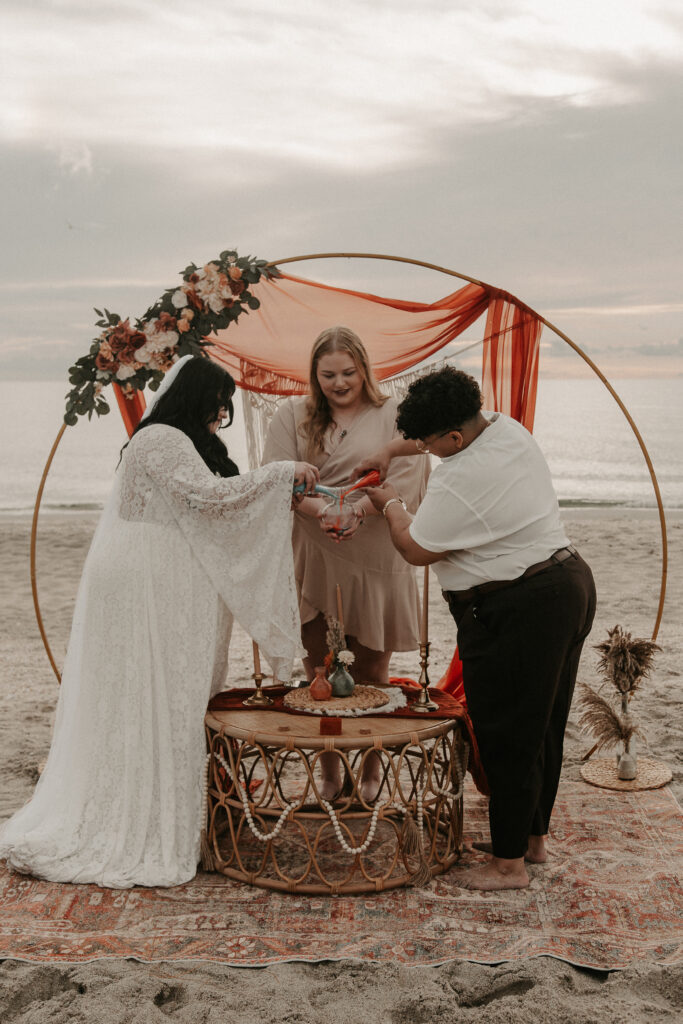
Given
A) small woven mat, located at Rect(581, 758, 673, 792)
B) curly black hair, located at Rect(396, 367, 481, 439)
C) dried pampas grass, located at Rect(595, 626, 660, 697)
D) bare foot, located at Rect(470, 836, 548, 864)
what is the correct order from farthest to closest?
dried pampas grass, located at Rect(595, 626, 660, 697), small woven mat, located at Rect(581, 758, 673, 792), bare foot, located at Rect(470, 836, 548, 864), curly black hair, located at Rect(396, 367, 481, 439)

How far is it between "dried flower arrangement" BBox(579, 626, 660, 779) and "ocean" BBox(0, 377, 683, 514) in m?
8.25

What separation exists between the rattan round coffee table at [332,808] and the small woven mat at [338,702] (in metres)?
0.04

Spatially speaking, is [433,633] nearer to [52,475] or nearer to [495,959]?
[495,959]

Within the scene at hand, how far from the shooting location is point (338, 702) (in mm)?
3229

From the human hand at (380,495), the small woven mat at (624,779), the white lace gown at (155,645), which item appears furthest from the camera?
the small woven mat at (624,779)

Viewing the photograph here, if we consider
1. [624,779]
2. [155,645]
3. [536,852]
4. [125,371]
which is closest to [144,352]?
[125,371]

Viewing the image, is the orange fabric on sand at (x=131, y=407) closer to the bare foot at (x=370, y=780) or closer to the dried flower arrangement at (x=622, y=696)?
the bare foot at (x=370, y=780)

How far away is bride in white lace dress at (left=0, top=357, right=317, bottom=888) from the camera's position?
3150 mm

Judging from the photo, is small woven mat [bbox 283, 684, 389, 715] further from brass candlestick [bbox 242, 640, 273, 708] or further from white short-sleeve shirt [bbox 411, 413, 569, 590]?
white short-sleeve shirt [bbox 411, 413, 569, 590]

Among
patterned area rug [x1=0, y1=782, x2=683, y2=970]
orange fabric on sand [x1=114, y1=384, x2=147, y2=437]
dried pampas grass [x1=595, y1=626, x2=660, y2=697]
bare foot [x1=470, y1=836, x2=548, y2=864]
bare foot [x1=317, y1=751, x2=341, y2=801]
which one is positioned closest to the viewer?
patterned area rug [x1=0, y1=782, x2=683, y2=970]

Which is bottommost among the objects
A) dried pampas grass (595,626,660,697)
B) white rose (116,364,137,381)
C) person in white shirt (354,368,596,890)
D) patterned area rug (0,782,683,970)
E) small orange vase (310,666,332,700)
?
patterned area rug (0,782,683,970)

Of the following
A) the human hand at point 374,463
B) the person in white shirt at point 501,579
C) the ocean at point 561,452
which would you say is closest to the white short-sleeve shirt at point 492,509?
the person in white shirt at point 501,579

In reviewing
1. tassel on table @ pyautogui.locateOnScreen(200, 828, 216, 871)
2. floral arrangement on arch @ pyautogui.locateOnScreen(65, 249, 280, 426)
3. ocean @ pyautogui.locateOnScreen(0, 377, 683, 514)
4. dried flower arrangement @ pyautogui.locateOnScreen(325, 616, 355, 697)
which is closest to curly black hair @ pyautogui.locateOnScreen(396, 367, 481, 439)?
dried flower arrangement @ pyautogui.locateOnScreen(325, 616, 355, 697)

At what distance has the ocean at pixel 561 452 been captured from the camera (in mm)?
19906
